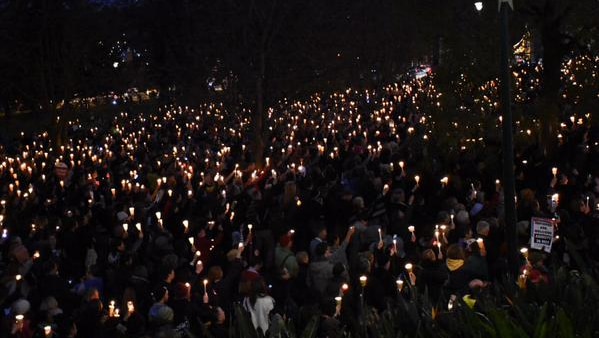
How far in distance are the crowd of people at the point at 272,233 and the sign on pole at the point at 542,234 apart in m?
0.21

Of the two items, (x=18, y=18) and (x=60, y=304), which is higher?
(x=18, y=18)

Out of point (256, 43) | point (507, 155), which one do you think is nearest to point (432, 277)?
point (507, 155)

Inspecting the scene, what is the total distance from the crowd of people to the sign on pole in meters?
0.21

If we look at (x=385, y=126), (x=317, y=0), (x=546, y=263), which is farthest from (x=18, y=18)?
(x=546, y=263)

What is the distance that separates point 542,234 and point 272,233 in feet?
12.9

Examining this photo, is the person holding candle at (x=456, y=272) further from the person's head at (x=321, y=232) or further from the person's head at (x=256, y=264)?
the person's head at (x=256, y=264)

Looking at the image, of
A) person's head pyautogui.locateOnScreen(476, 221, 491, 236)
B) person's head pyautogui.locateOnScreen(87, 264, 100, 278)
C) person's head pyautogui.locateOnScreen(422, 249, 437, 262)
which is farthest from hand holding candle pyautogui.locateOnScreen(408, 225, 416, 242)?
person's head pyautogui.locateOnScreen(87, 264, 100, 278)

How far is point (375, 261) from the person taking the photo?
937cm

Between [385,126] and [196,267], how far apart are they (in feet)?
46.8

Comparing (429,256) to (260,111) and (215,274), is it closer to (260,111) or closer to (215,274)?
(215,274)

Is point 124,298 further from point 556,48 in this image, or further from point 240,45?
point 240,45

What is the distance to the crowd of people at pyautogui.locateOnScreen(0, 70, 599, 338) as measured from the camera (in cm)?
794

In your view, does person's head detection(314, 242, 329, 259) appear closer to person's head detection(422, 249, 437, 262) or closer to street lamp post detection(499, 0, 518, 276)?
person's head detection(422, 249, 437, 262)

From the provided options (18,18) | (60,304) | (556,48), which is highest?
(18,18)
